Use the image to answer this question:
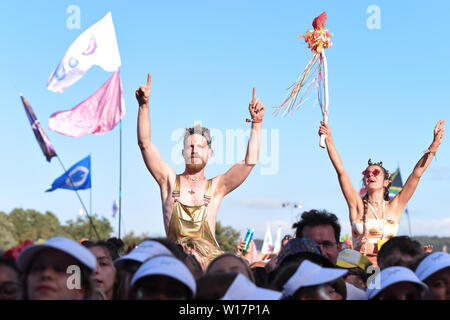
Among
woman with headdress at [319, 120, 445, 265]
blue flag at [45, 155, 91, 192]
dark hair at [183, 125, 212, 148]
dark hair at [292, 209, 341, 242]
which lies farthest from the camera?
blue flag at [45, 155, 91, 192]

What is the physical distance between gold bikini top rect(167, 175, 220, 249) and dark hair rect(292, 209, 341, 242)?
80 centimetres

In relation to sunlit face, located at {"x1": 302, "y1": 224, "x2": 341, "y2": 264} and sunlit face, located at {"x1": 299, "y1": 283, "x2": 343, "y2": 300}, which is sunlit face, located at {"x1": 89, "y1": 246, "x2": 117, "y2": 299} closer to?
sunlit face, located at {"x1": 299, "y1": 283, "x2": 343, "y2": 300}

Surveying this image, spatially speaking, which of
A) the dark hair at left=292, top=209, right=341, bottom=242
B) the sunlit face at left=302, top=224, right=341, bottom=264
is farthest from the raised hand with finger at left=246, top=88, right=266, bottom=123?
the sunlit face at left=302, top=224, right=341, bottom=264

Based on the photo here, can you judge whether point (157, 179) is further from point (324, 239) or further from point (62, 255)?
point (62, 255)

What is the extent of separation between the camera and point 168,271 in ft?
8.18

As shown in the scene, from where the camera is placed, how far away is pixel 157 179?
5.09 metres

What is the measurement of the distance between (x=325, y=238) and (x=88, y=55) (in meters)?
5.73

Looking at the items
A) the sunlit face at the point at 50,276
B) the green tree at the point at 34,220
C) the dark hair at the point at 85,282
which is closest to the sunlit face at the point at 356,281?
the dark hair at the point at 85,282

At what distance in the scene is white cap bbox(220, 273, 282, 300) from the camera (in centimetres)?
254

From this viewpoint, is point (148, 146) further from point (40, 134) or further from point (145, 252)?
point (40, 134)

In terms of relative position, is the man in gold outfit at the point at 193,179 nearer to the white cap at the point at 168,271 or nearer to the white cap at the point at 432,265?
the white cap at the point at 432,265

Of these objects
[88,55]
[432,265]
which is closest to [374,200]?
[432,265]
